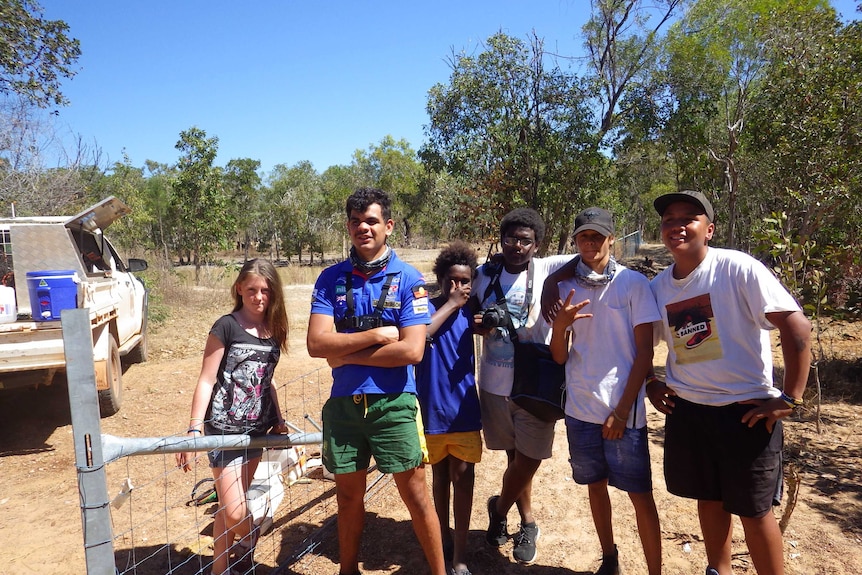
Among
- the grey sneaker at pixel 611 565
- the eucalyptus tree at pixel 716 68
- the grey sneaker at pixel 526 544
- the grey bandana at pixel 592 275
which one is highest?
the eucalyptus tree at pixel 716 68

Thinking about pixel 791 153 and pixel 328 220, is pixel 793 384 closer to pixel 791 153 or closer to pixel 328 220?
pixel 791 153

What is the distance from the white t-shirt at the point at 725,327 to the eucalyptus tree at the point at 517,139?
Result: 7747 millimetres

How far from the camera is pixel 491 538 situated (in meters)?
3.08

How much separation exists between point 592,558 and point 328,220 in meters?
30.3

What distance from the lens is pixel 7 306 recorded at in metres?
5.05

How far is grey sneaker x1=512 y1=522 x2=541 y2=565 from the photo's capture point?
2.92 m

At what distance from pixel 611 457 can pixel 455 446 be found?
728 mm

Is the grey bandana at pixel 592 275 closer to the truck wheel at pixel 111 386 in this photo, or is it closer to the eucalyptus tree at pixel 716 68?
the truck wheel at pixel 111 386

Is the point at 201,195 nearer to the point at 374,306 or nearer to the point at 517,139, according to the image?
the point at 517,139

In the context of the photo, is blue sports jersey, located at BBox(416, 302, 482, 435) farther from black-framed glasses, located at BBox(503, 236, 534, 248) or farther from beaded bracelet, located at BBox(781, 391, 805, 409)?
beaded bracelet, located at BBox(781, 391, 805, 409)

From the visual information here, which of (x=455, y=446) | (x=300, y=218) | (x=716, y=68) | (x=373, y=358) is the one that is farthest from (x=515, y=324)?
(x=300, y=218)

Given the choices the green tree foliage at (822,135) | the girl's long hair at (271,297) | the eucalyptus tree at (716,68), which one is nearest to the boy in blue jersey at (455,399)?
the girl's long hair at (271,297)

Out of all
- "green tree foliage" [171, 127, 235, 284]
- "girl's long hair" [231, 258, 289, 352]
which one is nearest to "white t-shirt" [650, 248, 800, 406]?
"girl's long hair" [231, 258, 289, 352]

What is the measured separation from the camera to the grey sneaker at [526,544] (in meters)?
2.92
